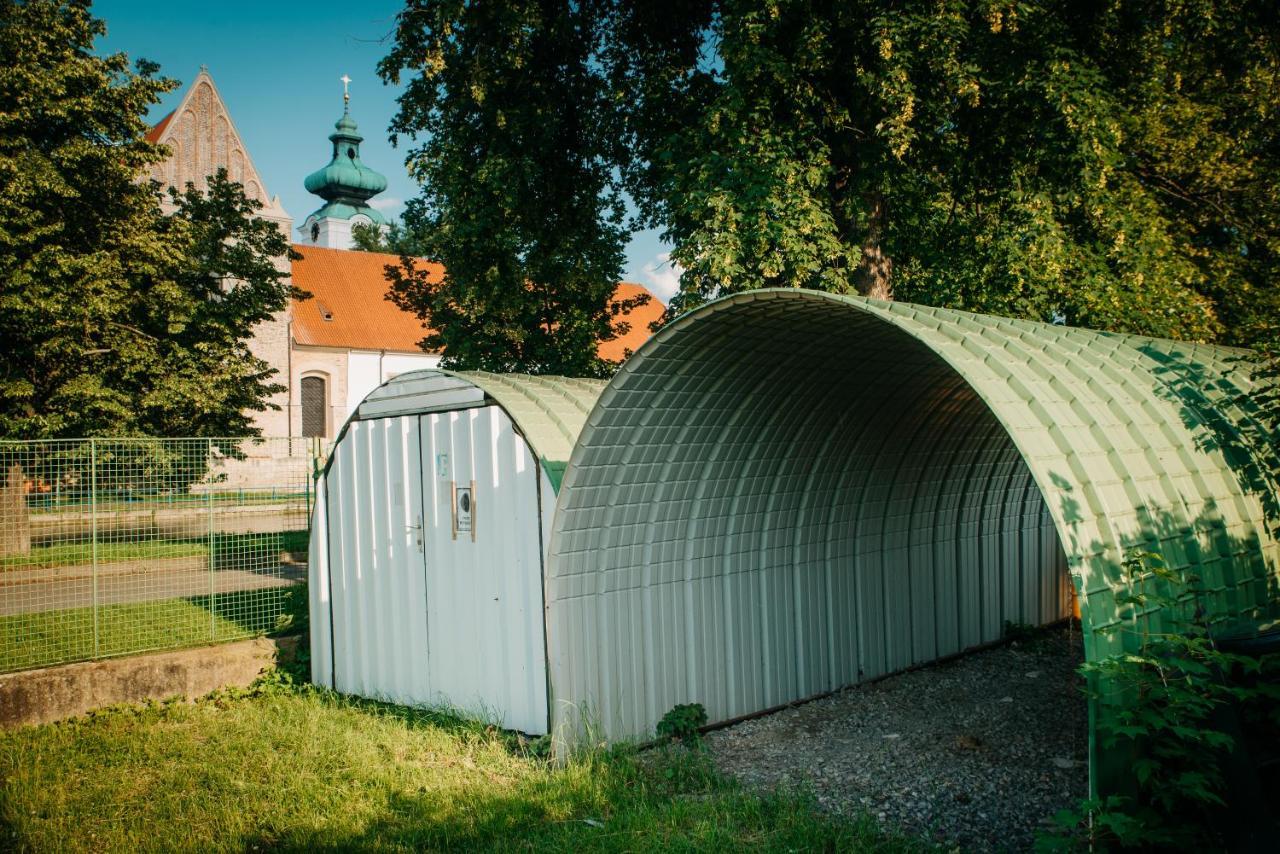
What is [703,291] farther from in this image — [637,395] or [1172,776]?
[1172,776]

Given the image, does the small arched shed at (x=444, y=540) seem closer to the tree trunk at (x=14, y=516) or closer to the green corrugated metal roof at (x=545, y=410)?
the green corrugated metal roof at (x=545, y=410)

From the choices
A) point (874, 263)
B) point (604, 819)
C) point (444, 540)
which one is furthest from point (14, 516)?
point (874, 263)

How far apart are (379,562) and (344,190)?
72508 millimetres

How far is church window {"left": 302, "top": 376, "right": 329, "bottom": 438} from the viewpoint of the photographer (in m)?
48.8

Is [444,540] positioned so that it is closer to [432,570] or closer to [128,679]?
[432,570]

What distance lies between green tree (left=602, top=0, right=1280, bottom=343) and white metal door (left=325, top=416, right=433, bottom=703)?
5.45 m

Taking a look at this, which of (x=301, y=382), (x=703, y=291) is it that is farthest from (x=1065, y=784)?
(x=301, y=382)

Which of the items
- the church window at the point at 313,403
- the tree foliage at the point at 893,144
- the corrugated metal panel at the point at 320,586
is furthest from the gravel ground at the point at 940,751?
the church window at the point at 313,403

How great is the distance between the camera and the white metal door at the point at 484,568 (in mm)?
7359

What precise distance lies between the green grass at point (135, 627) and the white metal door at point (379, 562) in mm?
1688

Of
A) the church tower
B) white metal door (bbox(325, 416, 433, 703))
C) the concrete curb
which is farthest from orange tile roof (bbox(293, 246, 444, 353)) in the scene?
white metal door (bbox(325, 416, 433, 703))

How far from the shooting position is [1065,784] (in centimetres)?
632

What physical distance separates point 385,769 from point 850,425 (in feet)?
14.9

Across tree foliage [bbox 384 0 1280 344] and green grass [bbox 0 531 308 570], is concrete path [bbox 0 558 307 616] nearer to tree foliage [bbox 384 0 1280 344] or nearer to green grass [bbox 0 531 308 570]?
green grass [bbox 0 531 308 570]
